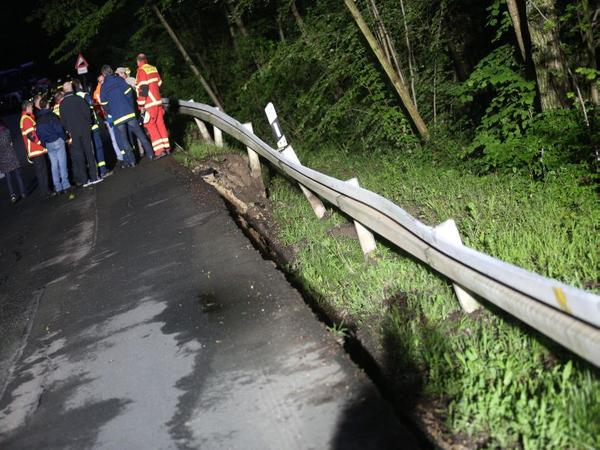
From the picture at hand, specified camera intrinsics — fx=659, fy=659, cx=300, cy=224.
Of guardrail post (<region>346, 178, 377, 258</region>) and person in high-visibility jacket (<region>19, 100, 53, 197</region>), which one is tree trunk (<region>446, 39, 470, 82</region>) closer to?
guardrail post (<region>346, 178, 377, 258</region>)

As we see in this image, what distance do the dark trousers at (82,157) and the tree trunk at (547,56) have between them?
891 centimetres

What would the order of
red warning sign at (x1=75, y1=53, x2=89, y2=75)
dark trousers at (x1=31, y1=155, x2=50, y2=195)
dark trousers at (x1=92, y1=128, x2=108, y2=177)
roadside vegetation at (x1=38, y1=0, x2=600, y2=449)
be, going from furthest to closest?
1. red warning sign at (x1=75, y1=53, x2=89, y2=75)
2. dark trousers at (x1=92, y1=128, x2=108, y2=177)
3. dark trousers at (x1=31, y1=155, x2=50, y2=195)
4. roadside vegetation at (x1=38, y1=0, x2=600, y2=449)

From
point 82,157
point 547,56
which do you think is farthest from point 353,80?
point 82,157

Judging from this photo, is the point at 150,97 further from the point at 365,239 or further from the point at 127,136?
the point at 365,239

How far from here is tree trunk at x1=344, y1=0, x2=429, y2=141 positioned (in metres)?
8.92

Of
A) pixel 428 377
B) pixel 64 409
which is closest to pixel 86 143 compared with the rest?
pixel 64 409

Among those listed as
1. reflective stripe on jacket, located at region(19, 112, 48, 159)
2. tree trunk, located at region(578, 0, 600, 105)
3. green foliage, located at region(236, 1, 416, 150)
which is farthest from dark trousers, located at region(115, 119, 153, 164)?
tree trunk, located at region(578, 0, 600, 105)

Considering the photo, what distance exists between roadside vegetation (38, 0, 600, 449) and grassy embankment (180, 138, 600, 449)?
→ 1cm

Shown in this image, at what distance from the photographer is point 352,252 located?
6.51 m

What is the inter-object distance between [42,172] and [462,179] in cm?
926

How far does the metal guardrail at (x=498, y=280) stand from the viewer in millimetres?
2934

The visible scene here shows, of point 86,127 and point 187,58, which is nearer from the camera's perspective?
point 86,127

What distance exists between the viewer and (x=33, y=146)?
13383 millimetres

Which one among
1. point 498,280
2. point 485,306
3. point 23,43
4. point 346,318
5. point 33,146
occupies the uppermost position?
point 23,43
